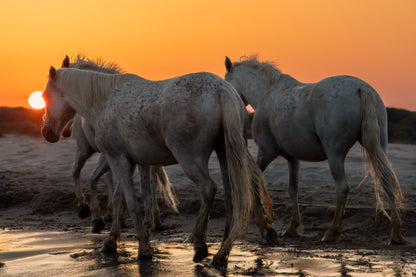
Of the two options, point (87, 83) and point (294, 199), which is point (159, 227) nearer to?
point (294, 199)

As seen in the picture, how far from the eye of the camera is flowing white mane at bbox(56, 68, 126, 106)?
20.0 ft

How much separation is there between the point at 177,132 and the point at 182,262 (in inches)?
49.4

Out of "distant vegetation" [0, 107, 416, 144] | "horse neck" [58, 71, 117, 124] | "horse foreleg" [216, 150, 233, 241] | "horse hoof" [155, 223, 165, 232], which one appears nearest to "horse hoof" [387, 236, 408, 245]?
"horse foreleg" [216, 150, 233, 241]

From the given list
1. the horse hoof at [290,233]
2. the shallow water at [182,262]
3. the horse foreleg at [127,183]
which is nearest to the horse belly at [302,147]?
the horse hoof at [290,233]

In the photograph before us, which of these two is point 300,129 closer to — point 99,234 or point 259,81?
point 259,81

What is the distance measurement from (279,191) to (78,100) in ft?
18.7

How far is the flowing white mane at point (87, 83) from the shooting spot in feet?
20.0

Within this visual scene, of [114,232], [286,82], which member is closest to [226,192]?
[114,232]

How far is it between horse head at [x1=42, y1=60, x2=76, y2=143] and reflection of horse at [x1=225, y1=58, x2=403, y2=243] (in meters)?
2.64

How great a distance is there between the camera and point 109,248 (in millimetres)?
6012

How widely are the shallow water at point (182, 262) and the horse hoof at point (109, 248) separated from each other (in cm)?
10

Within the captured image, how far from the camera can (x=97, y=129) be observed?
5984 millimetres

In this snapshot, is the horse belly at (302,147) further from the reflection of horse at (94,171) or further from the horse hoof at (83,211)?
the horse hoof at (83,211)

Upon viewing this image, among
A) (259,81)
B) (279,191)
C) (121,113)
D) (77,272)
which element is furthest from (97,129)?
(279,191)
